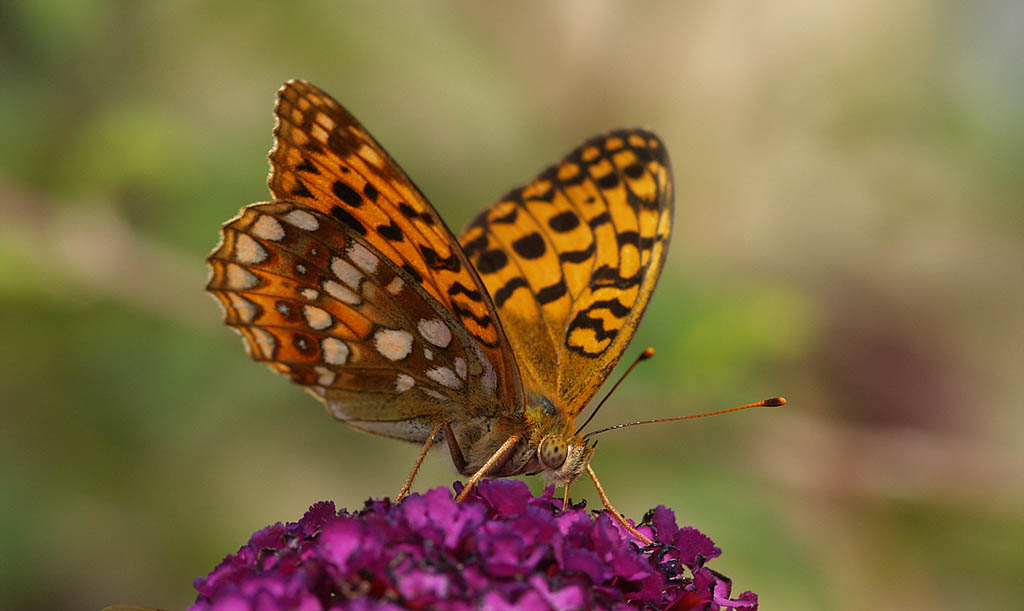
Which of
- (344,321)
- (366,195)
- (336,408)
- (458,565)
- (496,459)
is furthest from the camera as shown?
(336,408)

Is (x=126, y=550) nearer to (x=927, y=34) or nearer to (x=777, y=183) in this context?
(x=777, y=183)

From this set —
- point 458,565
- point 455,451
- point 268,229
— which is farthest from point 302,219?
point 458,565

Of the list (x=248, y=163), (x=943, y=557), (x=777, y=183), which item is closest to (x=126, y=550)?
(x=248, y=163)

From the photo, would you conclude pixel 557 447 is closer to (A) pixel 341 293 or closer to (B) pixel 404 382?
(B) pixel 404 382

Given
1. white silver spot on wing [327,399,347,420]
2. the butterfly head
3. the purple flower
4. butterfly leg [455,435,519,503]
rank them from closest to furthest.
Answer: the purple flower → butterfly leg [455,435,519,503] → the butterfly head → white silver spot on wing [327,399,347,420]

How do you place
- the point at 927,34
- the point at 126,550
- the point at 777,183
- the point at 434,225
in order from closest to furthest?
the point at 434,225 → the point at 126,550 → the point at 927,34 → the point at 777,183

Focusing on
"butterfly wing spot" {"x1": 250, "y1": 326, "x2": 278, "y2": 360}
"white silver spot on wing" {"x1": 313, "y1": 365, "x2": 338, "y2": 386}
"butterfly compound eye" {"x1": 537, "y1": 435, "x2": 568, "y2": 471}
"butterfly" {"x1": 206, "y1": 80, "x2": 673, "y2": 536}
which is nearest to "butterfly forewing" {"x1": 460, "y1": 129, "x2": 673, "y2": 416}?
"butterfly" {"x1": 206, "y1": 80, "x2": 673, "y2": 536}

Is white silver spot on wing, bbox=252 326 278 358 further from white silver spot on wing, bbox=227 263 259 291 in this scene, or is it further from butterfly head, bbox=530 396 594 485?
butterfly head, bbox=530 396 594 485
